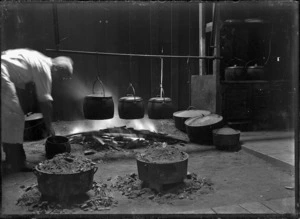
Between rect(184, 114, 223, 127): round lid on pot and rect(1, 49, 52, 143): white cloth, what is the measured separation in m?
4.40

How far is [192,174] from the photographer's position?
4895 mm

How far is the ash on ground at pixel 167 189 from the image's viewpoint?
411cm

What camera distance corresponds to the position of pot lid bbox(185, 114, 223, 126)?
7005 mm

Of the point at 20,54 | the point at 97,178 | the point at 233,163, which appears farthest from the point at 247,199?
the point at 20,54

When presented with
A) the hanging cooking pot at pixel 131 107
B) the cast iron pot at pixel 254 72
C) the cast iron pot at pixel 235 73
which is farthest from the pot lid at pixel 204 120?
the hanging cooking pot at pixel 131 107

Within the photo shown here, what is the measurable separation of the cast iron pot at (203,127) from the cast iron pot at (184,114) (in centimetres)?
19

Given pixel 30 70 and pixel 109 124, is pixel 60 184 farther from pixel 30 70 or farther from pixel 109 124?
pixel 109 124

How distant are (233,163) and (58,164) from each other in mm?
3382

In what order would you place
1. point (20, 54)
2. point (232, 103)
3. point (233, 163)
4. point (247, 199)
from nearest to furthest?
point (20, 54)
point (247, 199)
point (233, 163)
point (232, 103)

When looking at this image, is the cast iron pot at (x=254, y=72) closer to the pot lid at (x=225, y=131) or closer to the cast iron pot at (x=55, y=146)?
the pot lid at (x=225, y=131)

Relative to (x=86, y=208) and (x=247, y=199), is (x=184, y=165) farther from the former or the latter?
(x=86, y=208)

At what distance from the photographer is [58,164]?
3.80 meters

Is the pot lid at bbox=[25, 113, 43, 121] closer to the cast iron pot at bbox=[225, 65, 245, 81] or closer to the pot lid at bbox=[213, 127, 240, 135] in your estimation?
the pot lid at bbox=[213, 127, 240, 135]

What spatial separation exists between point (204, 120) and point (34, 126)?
4.32 metres
